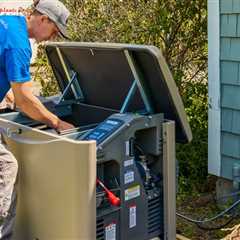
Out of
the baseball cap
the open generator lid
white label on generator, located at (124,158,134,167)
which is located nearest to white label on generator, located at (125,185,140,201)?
white label on generator, located at (124,158,134,167)

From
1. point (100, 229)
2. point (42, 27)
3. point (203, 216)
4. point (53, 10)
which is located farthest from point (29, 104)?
point (203, 216)

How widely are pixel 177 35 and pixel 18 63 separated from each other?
284cm

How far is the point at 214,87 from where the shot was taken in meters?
4.30

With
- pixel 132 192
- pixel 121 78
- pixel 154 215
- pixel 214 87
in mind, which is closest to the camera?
pixel 132 192

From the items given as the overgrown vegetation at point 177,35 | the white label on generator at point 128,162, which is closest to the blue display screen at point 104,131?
the white label on generator at point 128,162

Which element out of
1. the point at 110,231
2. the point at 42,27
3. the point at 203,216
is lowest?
the point at 203,216

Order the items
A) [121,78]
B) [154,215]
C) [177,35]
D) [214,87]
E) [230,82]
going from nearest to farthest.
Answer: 1. [154,215]
2. [121,78]
3. [230,82]
4. [214,87]
5. [177,35]

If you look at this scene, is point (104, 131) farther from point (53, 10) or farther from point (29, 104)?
point (53, 10)

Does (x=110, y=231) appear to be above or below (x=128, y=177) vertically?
below

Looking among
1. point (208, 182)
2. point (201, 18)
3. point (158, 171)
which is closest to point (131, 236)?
point (158, 171)

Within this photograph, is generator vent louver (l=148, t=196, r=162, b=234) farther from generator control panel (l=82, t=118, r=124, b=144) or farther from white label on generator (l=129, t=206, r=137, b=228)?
generator control panel (l=82, t=118, r=124, b=144)

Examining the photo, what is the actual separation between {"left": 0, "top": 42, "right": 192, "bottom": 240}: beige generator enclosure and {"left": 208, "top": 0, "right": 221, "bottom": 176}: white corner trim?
1047 mm

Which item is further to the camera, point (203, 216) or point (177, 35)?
point (177, 35)

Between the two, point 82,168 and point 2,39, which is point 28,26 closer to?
point 2,39
